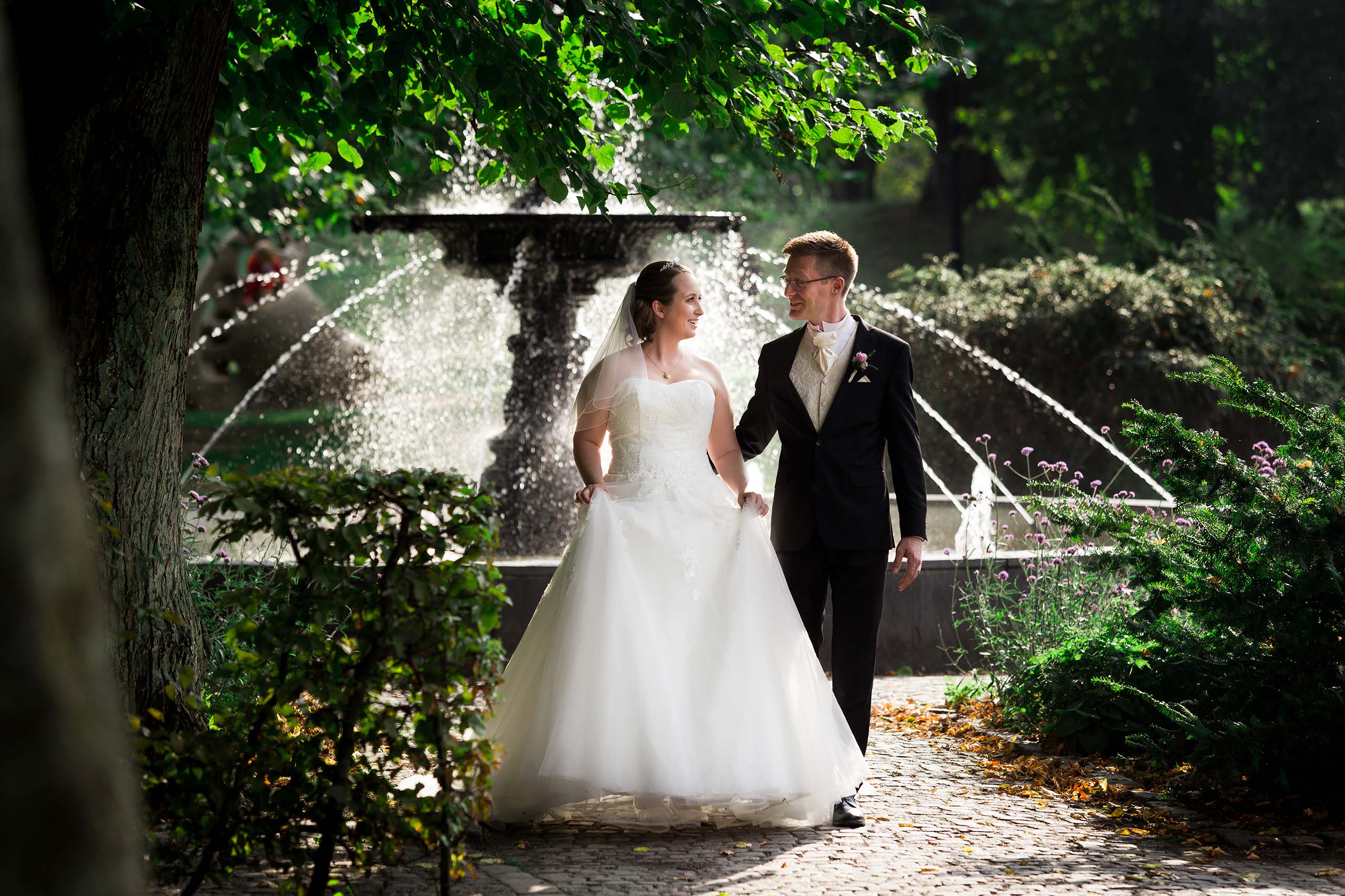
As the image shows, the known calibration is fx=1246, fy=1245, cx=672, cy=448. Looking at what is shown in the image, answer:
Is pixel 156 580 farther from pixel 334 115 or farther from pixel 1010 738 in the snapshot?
pixel 1010 738

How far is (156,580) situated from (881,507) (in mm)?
2669

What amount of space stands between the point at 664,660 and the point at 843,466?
105cm

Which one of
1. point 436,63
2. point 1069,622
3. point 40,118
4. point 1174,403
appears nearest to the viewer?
point 40,118

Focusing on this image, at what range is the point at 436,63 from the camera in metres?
5.18

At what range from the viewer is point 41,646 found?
1389 millimetres

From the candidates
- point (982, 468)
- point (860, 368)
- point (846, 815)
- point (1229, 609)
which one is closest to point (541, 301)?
point (982, 468)

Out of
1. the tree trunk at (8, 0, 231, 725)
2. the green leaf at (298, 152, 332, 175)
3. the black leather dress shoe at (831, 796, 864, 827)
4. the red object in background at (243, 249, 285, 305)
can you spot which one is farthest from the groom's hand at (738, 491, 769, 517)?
the red object in background at (243, 249, 285, 305)

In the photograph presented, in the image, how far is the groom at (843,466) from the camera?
15.8 feet

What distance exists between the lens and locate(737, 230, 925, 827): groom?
482 cm

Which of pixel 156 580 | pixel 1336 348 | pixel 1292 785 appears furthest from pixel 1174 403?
pixel 156 580

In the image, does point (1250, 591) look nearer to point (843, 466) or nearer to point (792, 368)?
point (843, 466)

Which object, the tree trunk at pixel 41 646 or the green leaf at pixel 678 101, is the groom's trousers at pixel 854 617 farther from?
the tree trunk at pixel 41 646

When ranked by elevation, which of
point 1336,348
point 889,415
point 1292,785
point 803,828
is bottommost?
point 803,828

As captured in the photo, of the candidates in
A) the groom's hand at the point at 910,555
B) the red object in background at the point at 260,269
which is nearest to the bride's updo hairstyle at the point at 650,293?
the groom's hand at the point at 910,555
